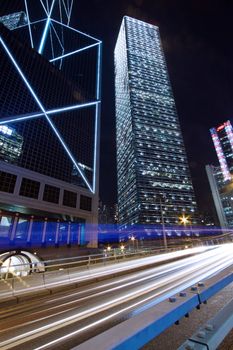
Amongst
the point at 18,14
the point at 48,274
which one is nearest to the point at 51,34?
the point at 18,14

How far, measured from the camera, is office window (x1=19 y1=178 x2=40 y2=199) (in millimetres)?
43750

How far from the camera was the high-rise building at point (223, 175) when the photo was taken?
10675 cm

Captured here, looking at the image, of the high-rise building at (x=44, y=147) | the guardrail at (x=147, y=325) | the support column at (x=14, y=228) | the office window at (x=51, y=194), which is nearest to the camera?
the guardrail at (x=147, y=325)

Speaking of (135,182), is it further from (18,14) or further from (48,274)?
(48,274)

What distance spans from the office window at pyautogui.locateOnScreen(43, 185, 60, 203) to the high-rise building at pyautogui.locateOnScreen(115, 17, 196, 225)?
8227cm

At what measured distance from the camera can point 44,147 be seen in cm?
5581

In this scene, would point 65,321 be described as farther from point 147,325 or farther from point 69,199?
point 69,199

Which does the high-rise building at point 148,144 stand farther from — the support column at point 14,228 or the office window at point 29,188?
the support column at point 14,228

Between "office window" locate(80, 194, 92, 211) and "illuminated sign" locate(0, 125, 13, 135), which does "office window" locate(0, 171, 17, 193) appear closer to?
"illuminated sign" locate(0, 125, 13, 135)

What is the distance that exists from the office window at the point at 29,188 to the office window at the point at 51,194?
2136 mm

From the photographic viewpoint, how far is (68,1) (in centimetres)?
13400

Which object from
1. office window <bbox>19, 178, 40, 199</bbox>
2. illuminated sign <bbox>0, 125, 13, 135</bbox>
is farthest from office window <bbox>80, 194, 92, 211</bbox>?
illuminated sign <bbox>0, 125, 13, 135</bbox>

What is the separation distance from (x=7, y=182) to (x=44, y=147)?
17.1m

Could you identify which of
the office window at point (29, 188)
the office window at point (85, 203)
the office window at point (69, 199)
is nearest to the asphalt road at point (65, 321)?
the office window at point (29, 188)
